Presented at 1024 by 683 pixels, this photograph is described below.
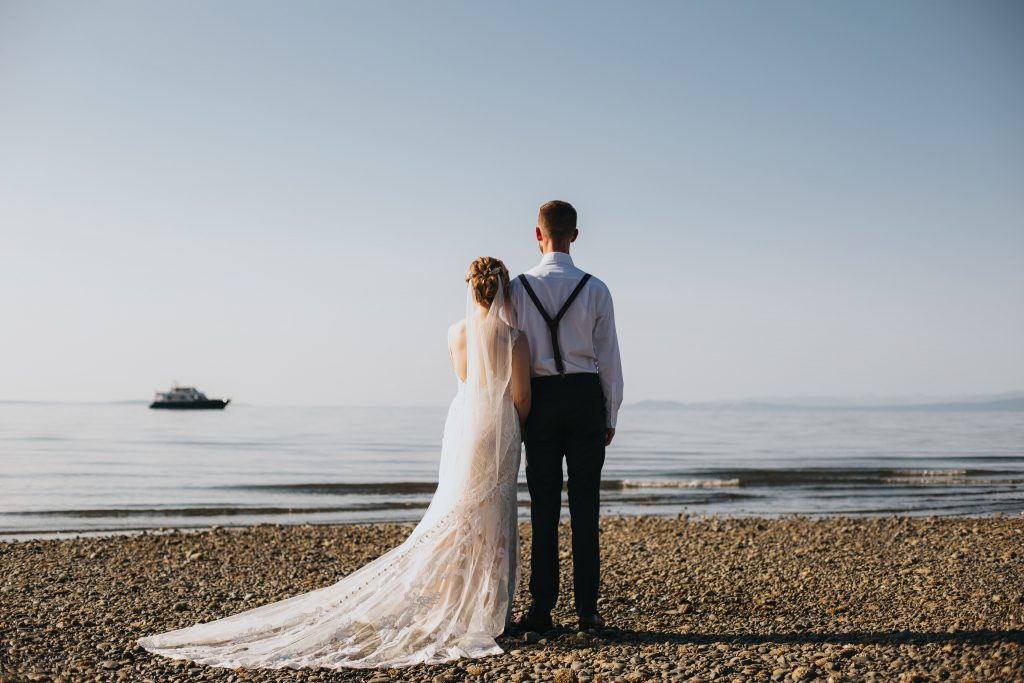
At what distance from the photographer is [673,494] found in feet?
65.9

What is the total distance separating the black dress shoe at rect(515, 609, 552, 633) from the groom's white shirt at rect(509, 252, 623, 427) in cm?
143

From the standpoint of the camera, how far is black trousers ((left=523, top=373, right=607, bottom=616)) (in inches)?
204

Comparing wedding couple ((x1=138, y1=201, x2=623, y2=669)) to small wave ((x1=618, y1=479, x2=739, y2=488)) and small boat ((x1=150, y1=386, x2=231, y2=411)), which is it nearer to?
small wave ((x1=618, y1=479, x2=739, y2=488))

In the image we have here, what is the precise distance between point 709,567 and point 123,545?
793 cm

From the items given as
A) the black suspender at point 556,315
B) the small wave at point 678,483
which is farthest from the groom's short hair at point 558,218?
the small wave at point 678,483

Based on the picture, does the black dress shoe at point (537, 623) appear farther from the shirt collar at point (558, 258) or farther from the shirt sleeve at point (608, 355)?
the shirt collar at point (558, 258)

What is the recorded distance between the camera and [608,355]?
17.1 ft

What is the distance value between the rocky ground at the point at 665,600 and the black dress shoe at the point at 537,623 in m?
0.14

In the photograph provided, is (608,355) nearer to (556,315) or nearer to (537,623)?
(556,315)

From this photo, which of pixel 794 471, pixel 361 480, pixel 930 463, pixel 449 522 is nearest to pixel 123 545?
pixel 449 522

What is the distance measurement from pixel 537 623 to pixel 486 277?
7.67 feet

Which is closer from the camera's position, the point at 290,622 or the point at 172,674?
the point at 172,674

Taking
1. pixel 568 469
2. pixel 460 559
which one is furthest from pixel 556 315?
pixel 460 559

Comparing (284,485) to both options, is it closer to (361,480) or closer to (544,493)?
(361,480)
